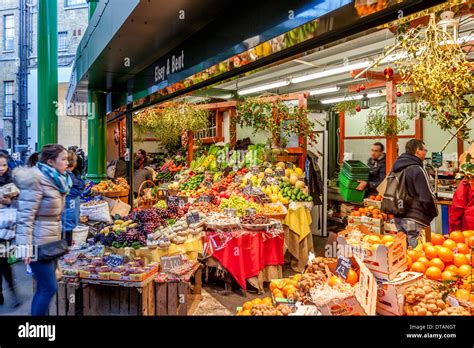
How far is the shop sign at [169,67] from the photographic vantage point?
3.77m

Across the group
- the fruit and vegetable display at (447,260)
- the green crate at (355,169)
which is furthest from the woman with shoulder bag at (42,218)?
the green crate at (355,169)

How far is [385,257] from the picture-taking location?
7.00 feet

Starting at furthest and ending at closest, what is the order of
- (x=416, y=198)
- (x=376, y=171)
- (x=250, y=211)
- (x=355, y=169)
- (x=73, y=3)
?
(x=73, y=3)
(x=355, y=169)
(x=376, y=171)
(x=250, y=211)
(x=416, y=198)

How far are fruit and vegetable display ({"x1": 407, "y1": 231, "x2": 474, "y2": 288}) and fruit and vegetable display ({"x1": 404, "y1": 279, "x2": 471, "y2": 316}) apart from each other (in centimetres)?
26

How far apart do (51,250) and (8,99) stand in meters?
4.41

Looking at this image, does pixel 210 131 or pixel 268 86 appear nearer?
pixel 210 131

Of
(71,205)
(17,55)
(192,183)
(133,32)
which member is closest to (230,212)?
(71,205)

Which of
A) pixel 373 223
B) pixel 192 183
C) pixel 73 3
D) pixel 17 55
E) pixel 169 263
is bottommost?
pixel 169 263

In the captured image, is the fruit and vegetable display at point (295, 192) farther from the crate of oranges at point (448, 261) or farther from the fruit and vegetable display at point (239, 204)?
the crate of oranges at point (448, 261)

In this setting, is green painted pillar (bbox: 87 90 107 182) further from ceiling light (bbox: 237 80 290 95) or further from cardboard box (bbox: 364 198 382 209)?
cardboard box (bbox: 364 198 382 209)

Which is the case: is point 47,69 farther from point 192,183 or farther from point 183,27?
point 183,27

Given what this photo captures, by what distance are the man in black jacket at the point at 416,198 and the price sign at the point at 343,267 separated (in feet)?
6.91
